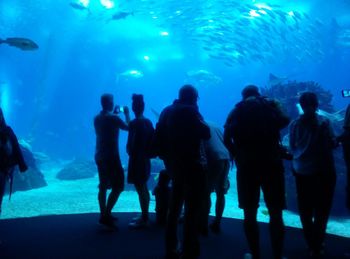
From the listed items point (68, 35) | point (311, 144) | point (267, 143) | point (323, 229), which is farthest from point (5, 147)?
point (68, 35)

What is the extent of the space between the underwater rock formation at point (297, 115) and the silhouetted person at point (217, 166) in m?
4.83

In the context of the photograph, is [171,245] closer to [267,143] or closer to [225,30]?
[267,143]

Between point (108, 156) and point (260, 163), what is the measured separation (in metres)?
2.78

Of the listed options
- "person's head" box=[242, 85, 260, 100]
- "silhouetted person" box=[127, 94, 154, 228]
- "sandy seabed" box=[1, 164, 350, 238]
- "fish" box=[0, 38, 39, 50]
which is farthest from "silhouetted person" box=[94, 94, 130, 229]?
"fish" box=[0, 38, 39, 50]

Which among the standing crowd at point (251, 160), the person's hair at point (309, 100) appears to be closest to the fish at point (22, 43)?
the standing crowd at point (251, 160)

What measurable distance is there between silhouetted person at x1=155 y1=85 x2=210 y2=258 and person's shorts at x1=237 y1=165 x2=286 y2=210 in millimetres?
529

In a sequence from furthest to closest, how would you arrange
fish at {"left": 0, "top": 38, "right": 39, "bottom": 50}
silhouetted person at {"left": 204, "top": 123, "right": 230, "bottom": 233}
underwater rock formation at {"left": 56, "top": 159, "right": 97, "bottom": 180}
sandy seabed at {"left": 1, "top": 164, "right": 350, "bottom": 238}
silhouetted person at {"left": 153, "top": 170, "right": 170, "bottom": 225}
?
underwater rock formation at {"left": 56, "top": 159, "right": 97, "bottom": 180}
fish at {"left": 0, "top": 38, "right": 39, "bottom": 50}
sandy seabed at {"left": 1, "top": 164, "right": 350, "bottom": 238}
silhouetted person at {"left": 153, "top": 170, "right": 170, "bottom": 225}
silhouetted person at {"left": 204, "top": 123, "right": 230, "bottom": 233}

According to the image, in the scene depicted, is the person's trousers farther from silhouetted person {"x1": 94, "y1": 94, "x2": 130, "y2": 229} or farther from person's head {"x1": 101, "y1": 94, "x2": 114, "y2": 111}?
person's head {"x1": 101, "y1": 94, "x2": 114, "y2": 111}

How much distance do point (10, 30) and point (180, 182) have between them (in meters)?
41.9

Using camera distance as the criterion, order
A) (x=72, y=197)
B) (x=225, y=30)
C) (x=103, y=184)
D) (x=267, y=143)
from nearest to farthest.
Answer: (x=267, y=143) → (x=103, y=184) → (x=72, y=197) → (x=225, y=30)

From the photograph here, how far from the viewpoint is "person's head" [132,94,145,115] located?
5176 mm

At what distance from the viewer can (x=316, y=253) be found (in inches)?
161

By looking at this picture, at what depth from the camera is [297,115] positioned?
13.4 metres

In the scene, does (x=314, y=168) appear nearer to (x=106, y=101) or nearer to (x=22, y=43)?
(x=106, y=101)
